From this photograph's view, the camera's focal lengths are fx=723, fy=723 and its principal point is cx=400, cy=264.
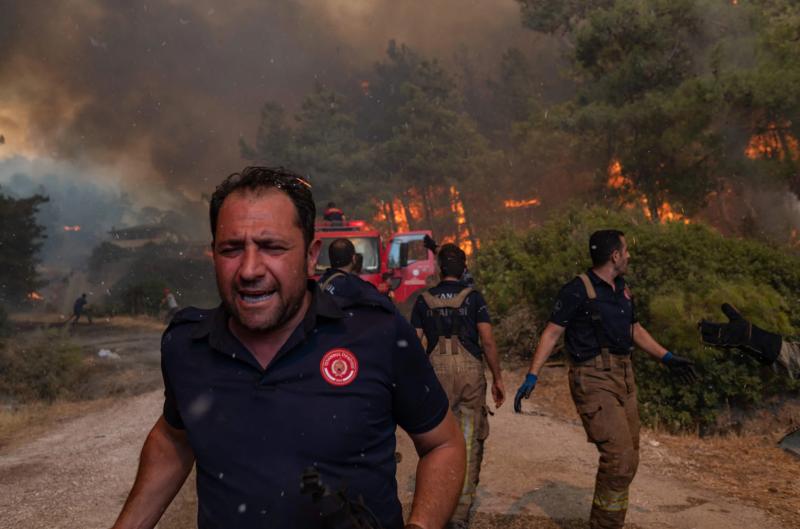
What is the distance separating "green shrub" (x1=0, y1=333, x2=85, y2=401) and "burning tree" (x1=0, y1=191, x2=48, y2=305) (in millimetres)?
16738

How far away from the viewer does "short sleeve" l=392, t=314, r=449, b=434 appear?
197cm

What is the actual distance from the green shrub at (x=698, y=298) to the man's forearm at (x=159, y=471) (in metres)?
7.18

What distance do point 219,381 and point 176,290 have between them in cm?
3556

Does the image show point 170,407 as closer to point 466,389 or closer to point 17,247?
point 466,389

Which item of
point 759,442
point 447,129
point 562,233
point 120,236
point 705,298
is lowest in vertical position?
point 759,442

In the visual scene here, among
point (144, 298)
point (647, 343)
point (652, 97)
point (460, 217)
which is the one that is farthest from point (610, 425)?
point (460, 217)

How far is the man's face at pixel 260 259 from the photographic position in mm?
1943

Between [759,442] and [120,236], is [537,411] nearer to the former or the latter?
[759,442]

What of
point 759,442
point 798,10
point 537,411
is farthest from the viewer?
point 798,10

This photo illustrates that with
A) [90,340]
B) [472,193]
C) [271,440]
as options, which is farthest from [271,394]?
[472,193]

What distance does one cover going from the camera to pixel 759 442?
787cm

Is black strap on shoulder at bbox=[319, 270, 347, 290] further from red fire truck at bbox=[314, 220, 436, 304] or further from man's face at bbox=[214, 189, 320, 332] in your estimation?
red fire truck at bbox=[314, 220, 436, 304]

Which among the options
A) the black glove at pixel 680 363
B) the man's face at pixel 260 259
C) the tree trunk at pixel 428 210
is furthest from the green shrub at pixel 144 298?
the man's face at pixel 260 259

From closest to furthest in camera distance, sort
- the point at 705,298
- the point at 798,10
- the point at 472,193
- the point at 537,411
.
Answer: the point at 705,298 < the point at 537,411 < the point at 798,10 < the point at 472,193
